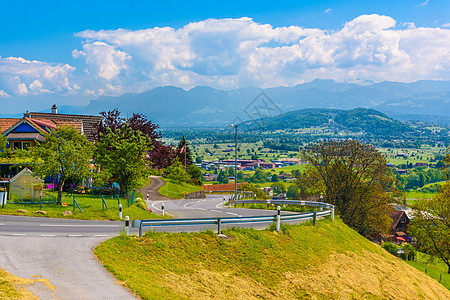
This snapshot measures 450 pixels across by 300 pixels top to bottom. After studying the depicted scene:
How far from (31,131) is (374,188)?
38.5 m

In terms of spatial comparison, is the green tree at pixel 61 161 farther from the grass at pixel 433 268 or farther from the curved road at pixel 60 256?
the grass at pixel 433 268

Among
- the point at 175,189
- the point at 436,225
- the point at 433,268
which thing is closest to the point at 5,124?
the point at 175,189

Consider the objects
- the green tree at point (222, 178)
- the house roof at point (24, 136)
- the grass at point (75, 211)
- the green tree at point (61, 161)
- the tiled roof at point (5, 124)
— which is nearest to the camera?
the grass at point (75, 211)


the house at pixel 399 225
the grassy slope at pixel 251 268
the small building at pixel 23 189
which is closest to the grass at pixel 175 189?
the small building at pixel 23 189

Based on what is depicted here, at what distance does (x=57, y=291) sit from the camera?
9672 millimetres

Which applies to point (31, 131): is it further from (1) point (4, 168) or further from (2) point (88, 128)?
(2) point (88, 128)

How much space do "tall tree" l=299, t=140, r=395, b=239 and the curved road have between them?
81.2 ft

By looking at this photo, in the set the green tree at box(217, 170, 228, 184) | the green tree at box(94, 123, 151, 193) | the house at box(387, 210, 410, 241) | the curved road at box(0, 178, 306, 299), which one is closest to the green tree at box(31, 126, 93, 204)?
the green tree at box(94, 123, 151, 193)

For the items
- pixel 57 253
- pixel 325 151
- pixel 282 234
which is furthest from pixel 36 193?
pixel 325 151

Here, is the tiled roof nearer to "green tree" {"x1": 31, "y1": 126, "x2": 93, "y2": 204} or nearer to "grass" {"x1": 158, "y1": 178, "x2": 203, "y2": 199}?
"green tree" {"x1": 31, "y1": 126, "x2": 93, "y2": 204}

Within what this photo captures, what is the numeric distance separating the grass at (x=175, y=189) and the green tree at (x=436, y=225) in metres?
33.2

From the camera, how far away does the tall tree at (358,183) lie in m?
38.5

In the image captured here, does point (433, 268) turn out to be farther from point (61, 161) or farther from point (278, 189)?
point (278, 189)

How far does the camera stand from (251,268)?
13789 millimetres
